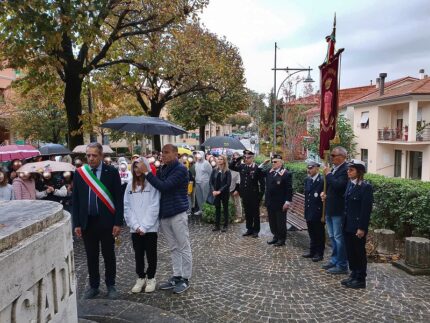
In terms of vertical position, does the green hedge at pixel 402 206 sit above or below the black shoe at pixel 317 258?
above

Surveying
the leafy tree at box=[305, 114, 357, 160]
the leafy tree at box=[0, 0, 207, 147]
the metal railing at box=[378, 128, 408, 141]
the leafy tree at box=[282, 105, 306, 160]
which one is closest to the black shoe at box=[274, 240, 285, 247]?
the leafy tree at box=[0, 0, 207, 147]

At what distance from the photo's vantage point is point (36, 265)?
2.31m

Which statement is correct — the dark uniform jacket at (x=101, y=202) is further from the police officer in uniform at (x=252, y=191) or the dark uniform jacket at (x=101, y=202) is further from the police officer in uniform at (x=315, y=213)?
the police officer in uniform at (x=252, y=191)

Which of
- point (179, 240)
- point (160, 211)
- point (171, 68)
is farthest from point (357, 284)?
point (171, 68)

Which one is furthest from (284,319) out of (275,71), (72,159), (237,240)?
(275,71)

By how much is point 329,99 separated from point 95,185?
4.18m

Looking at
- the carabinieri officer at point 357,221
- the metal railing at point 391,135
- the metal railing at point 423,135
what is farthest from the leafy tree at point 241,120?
the carabinieri officer at point 357,221

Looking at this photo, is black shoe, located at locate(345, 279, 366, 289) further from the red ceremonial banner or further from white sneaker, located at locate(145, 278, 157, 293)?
white sneaker, located at locate(145, 278, 157, 293)

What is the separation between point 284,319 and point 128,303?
5.86 ft

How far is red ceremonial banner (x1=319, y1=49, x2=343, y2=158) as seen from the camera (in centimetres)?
611

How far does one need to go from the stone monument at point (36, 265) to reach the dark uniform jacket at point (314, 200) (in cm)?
437

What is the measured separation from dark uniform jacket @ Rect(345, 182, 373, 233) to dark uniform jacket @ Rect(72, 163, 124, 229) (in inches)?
121

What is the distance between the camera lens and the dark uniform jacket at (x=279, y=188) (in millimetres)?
6996

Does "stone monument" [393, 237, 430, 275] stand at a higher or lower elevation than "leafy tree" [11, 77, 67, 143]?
lower
